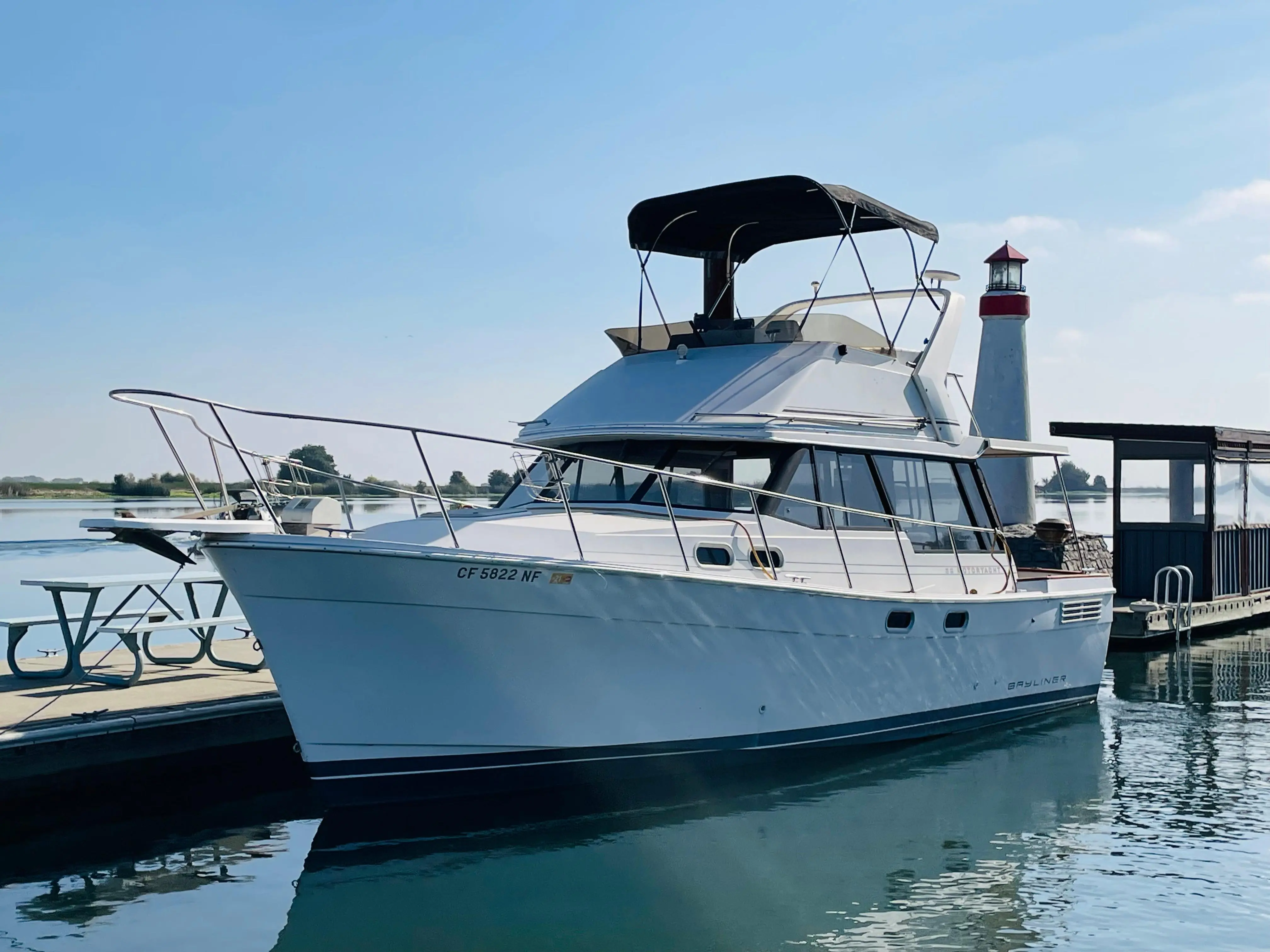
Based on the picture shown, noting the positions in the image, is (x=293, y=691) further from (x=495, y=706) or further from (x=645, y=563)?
(x=645, y=563)

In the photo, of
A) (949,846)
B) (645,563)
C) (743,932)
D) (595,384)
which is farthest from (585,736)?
(595,384)

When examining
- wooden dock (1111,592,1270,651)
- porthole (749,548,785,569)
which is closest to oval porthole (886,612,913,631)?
porthole (749,548,785,569)

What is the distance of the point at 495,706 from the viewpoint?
783 centimetres

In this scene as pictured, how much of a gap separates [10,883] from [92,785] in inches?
61.9

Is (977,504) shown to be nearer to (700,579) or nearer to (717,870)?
(700,579)

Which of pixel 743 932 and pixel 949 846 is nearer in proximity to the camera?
pixel 743 932

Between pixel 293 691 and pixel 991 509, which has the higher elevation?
pixel 991 509

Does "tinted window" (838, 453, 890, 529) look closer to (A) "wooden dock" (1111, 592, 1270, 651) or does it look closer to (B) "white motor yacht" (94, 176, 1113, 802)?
(B) "white motor yacht" (94, 176, 1113, 802)

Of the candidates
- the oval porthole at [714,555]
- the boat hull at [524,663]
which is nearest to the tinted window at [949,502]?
the boat hull at [524,663]

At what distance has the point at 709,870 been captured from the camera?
24.3 ft

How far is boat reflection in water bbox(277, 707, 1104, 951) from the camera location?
652cm

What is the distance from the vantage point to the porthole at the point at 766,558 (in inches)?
350

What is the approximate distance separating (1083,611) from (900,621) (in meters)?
3.50

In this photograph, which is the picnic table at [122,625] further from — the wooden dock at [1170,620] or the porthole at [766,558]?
the wooden dock at [1170,620]
